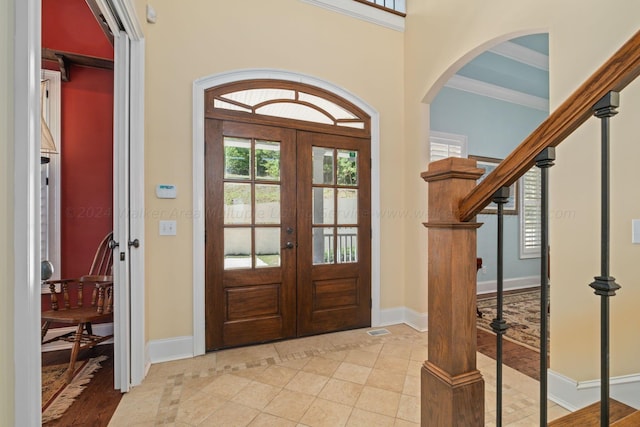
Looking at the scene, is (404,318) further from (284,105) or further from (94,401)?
(94,401)

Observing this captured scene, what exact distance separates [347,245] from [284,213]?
2.47 feet

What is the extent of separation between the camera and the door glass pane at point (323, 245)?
2.90 m

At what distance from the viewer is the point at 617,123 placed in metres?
1.61

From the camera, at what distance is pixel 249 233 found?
2.65m

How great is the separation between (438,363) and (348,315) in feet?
6.86

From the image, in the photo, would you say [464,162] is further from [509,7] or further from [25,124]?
[509,7]

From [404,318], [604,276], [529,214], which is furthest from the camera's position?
[529,214]

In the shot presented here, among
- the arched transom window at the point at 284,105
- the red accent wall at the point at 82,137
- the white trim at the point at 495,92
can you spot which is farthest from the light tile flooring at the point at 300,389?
the white trim at the point at 495,92

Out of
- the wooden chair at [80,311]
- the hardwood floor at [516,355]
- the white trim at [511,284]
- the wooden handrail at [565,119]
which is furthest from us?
the white trim at [511,284]

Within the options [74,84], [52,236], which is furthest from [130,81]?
[52,236]

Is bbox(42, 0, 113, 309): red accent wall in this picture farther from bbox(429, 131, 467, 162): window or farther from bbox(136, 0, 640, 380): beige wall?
bbox(429, 131, 467, 162): window

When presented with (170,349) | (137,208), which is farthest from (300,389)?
(137,208)

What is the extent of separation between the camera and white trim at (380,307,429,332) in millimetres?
2982

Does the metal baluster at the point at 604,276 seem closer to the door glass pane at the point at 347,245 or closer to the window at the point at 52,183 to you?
the door glass pane at the point at 347,245
